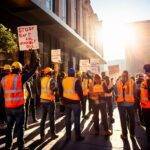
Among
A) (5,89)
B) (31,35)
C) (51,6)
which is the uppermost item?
(51,6)

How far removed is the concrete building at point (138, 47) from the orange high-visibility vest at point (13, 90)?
6755 cm

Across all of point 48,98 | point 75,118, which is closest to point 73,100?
point 75,118

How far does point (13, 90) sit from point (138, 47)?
6872 centimetres

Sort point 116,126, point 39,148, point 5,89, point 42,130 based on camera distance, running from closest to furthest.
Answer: point 5,89
point 39,148
point 42,130
point 116,126

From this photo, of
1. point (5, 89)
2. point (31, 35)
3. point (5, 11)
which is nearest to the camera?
point (5, 89)

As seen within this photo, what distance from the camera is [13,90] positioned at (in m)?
6.45

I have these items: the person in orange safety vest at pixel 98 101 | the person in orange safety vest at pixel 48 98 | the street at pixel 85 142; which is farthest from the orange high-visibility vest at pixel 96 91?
the person in orange safety vest at pixel 48 98

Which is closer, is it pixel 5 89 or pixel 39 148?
pixel 5 89

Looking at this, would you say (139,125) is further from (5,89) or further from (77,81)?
(5,89)

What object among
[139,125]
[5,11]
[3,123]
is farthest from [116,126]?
[5,11]

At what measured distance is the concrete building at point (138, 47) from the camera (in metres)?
72.2

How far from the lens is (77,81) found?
320 inches

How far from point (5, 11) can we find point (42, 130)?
6.86 m

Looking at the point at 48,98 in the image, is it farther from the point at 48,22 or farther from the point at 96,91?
the point at 48,22
